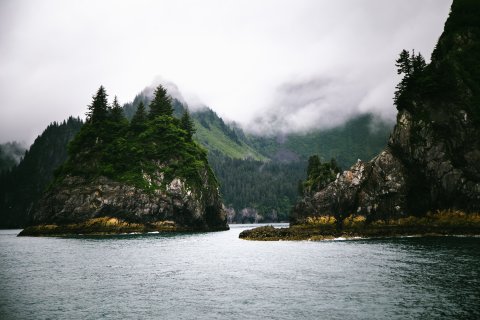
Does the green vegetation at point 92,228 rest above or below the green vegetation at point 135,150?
below

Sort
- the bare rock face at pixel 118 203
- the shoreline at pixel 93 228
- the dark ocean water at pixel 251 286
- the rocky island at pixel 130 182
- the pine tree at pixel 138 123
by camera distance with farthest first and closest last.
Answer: the pine tree at pixel 138 123
the rocky island at pixel 130 182
the bare rock face at pixel 118 203
the shoreline at pixel 93 228
the dark ocean water at pixel 251 286

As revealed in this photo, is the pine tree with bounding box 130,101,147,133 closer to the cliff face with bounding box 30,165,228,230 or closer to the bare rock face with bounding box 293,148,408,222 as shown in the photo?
the cliff face with bounding box 30,165,228,230

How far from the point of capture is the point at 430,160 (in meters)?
86.2

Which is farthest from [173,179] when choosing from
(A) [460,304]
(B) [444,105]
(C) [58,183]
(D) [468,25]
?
(A) [460,304]

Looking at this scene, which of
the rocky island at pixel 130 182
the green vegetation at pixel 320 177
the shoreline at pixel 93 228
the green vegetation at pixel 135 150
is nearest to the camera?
the shoreline at pixel 93 228

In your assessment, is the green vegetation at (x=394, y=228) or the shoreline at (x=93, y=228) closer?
the green vegetation at (x=394, y=228)

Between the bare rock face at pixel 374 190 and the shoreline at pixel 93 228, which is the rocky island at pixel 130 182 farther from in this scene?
the bare rock face at pixel 374 190

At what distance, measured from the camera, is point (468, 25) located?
97.8m

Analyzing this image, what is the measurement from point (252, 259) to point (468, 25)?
295 ft

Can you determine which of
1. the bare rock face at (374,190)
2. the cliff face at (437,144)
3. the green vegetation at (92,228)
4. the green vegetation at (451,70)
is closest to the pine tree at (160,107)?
the green vegetation at (92,228)

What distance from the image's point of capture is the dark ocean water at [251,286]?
83.7 feet

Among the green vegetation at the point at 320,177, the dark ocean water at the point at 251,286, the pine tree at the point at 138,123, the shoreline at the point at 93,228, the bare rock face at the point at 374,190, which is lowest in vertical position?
the dark ocean water at the point at 251,286

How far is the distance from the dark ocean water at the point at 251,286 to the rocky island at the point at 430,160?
95.0 ft

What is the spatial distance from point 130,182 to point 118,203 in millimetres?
8604
